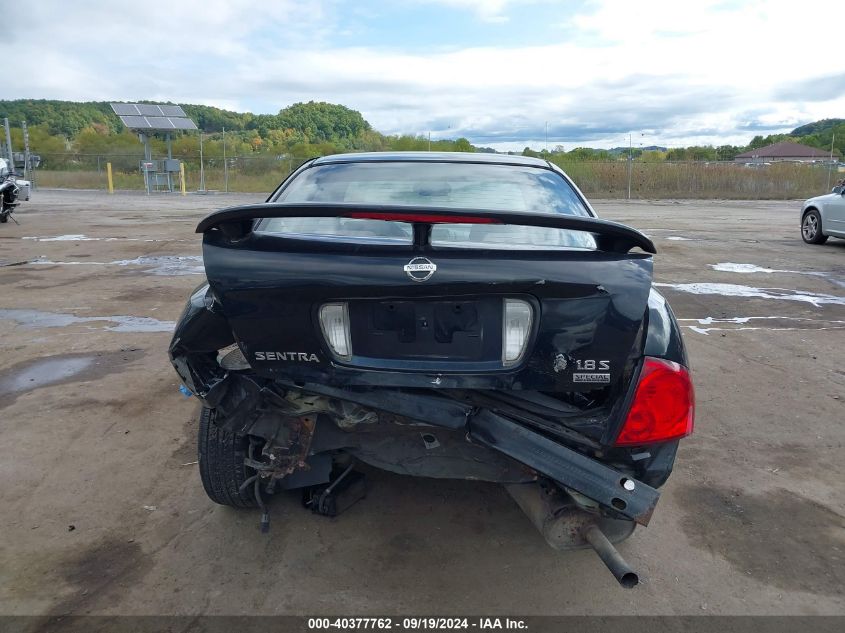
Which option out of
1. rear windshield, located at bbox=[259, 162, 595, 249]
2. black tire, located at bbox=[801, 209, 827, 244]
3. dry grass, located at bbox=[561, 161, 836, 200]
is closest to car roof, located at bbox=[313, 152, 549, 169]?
rear windshield, located at bbox=[259, 162, 595, 249]

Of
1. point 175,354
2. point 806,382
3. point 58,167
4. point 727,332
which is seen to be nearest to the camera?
point 175,354

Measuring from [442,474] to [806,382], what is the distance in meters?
3.59

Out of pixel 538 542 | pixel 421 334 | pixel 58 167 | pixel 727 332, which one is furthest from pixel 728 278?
pixel 58 167

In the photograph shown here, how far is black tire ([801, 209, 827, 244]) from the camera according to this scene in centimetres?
1271

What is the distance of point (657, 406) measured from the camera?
7.74 feet

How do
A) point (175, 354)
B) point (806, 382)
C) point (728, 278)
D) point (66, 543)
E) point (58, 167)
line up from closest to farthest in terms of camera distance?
point (175, 354), point (66, 543), point (806, 382), point (728, 278), point (58, 167)

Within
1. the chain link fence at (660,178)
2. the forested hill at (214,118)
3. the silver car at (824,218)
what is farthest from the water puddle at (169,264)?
the forested hill at (214,118)

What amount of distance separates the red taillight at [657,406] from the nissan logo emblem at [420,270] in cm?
81

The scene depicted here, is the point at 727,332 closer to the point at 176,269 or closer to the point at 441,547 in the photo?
the point at 441,547

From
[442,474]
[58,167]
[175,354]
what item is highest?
[58,167]

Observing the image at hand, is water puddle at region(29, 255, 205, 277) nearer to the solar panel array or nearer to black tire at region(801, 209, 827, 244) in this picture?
black tire at region(801, 209, 827, 244)

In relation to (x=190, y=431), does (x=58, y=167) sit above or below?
above

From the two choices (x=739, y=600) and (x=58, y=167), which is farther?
(x=58, y=167)

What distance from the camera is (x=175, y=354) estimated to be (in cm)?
260
